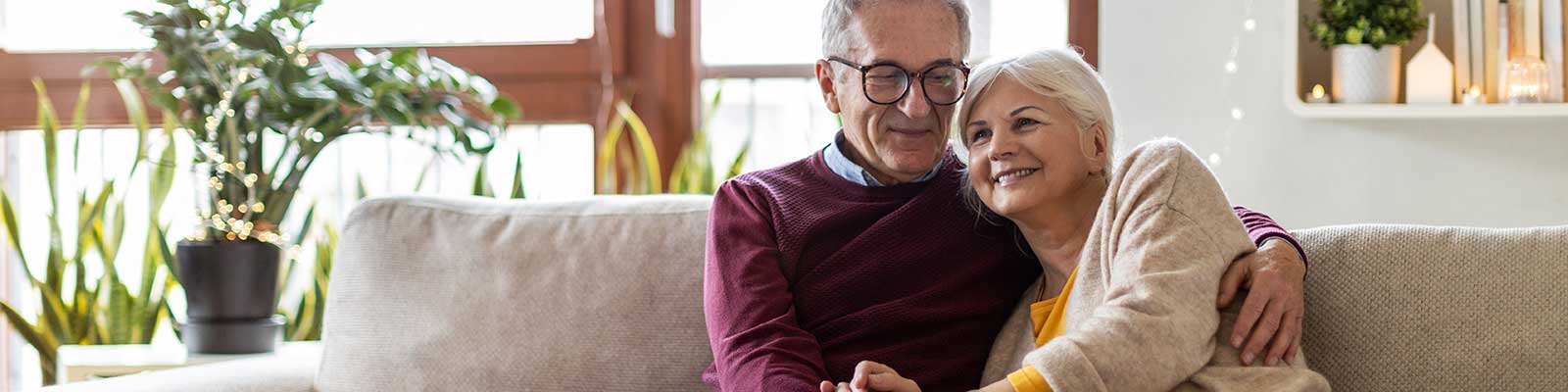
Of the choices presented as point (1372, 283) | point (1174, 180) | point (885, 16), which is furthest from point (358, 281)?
point (1372, 283)

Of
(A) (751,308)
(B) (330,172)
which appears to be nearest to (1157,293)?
(A) (751,308)

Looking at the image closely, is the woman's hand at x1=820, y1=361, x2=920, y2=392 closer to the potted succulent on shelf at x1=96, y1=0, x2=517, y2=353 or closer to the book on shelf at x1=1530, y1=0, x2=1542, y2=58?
the potted succulent on shelf at x1=96, y1=0, x2=517, y2=353

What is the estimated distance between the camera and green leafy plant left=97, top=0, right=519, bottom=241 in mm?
2646

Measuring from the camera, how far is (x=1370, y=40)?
8.75 ft

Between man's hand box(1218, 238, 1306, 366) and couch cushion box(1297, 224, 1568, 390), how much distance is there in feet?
0.71

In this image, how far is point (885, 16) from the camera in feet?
Result: 5.88

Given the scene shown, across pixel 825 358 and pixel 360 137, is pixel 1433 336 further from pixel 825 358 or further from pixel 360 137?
pixel 360 137

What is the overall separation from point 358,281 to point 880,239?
79 centimetres

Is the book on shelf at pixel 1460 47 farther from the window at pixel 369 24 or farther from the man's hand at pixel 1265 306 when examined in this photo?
the window at pixel 369 24

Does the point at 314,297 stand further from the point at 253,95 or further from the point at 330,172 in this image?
the point at 253,95

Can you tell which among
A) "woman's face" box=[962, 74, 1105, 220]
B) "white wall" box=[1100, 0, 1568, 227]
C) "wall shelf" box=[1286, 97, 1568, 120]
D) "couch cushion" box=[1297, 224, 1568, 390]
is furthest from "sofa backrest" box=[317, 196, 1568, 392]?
"white wall" box=[1100, 0, 1568, 227]

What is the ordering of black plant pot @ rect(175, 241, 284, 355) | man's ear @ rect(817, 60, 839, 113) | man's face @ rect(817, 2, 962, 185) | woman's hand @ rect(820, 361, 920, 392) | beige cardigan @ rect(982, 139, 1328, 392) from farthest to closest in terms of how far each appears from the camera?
black plant pot @ rect(175, 241, 284, 355)
man's ear @ rect(817, 60, 839, 113)
man's face @ rect(817, 2, 962, 185)
woman's hand @ rect(820, 361, 920, 392)
beige cardigan @ rect(982, 139, 1328, 392)

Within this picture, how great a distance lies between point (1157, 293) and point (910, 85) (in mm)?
458

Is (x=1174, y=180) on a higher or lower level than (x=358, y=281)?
higher
